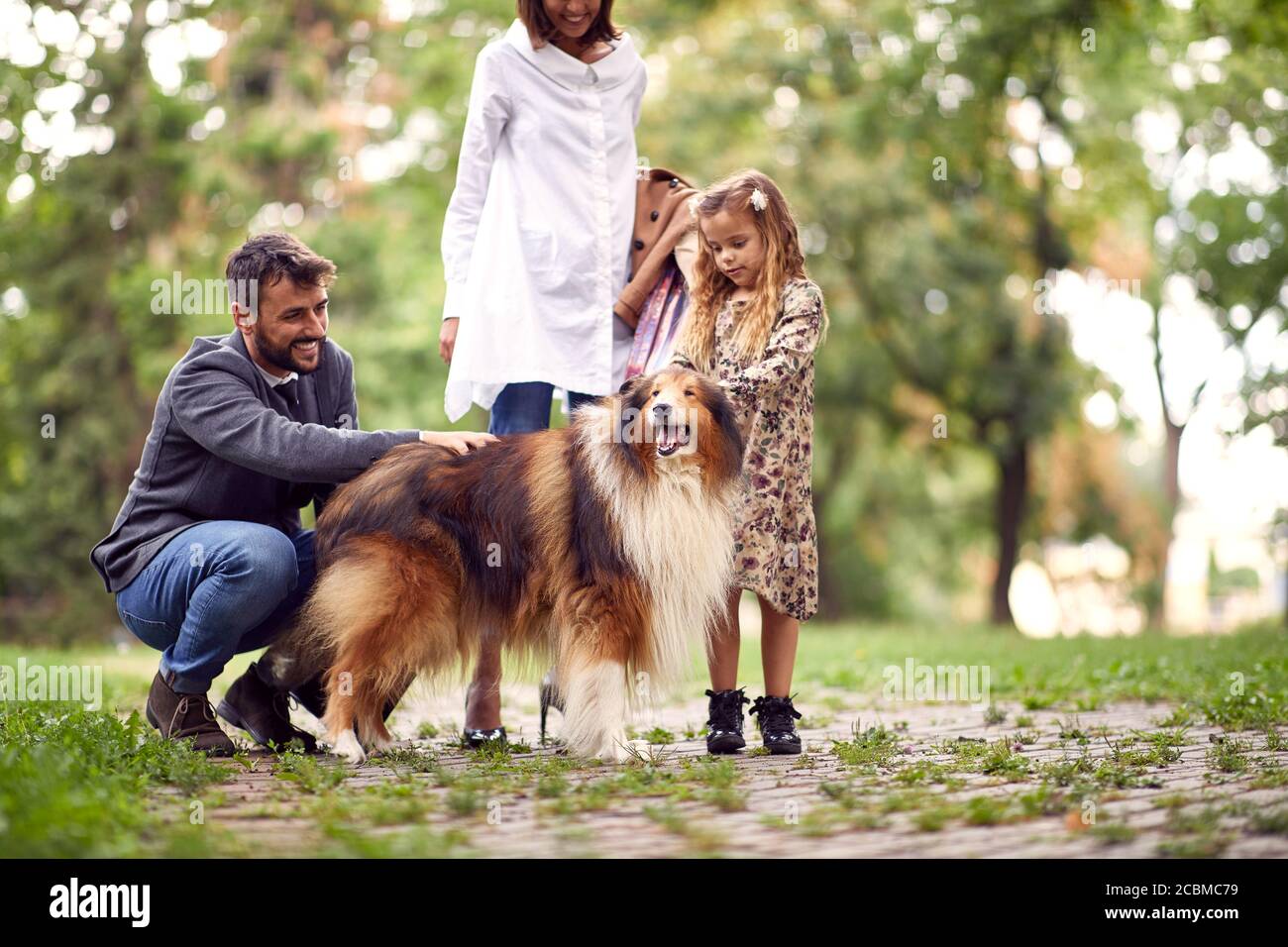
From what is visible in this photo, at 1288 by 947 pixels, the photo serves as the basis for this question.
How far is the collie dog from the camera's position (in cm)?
479

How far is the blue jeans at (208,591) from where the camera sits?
4.88 m

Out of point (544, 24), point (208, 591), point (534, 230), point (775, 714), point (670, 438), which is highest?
point (544, 24)

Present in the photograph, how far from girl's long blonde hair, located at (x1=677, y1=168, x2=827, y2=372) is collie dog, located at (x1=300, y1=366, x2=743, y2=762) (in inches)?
22.1

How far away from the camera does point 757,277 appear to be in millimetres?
5336

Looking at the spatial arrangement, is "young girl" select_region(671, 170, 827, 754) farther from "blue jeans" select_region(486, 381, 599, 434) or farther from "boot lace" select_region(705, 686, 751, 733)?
"blue jeans" select_region(486, 381, 599, 434)

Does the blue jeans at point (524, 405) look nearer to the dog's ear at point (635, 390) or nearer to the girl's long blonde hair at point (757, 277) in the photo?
the girl's long blonde hair at point (757, 277)

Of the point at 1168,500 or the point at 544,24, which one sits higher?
the point at 544,24

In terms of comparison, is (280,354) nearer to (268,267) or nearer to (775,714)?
(268,267)

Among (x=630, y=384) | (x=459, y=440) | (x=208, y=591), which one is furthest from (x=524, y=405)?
(x=208, y=591)

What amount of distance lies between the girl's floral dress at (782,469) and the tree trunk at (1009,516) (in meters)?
15.8

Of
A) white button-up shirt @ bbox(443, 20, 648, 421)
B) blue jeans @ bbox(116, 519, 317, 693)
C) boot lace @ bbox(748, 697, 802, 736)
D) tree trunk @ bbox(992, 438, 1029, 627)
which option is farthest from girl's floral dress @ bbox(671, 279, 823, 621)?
tree trunk @ bbox(992, 438, 1029, 627)

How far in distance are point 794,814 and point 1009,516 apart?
58.3 feet
